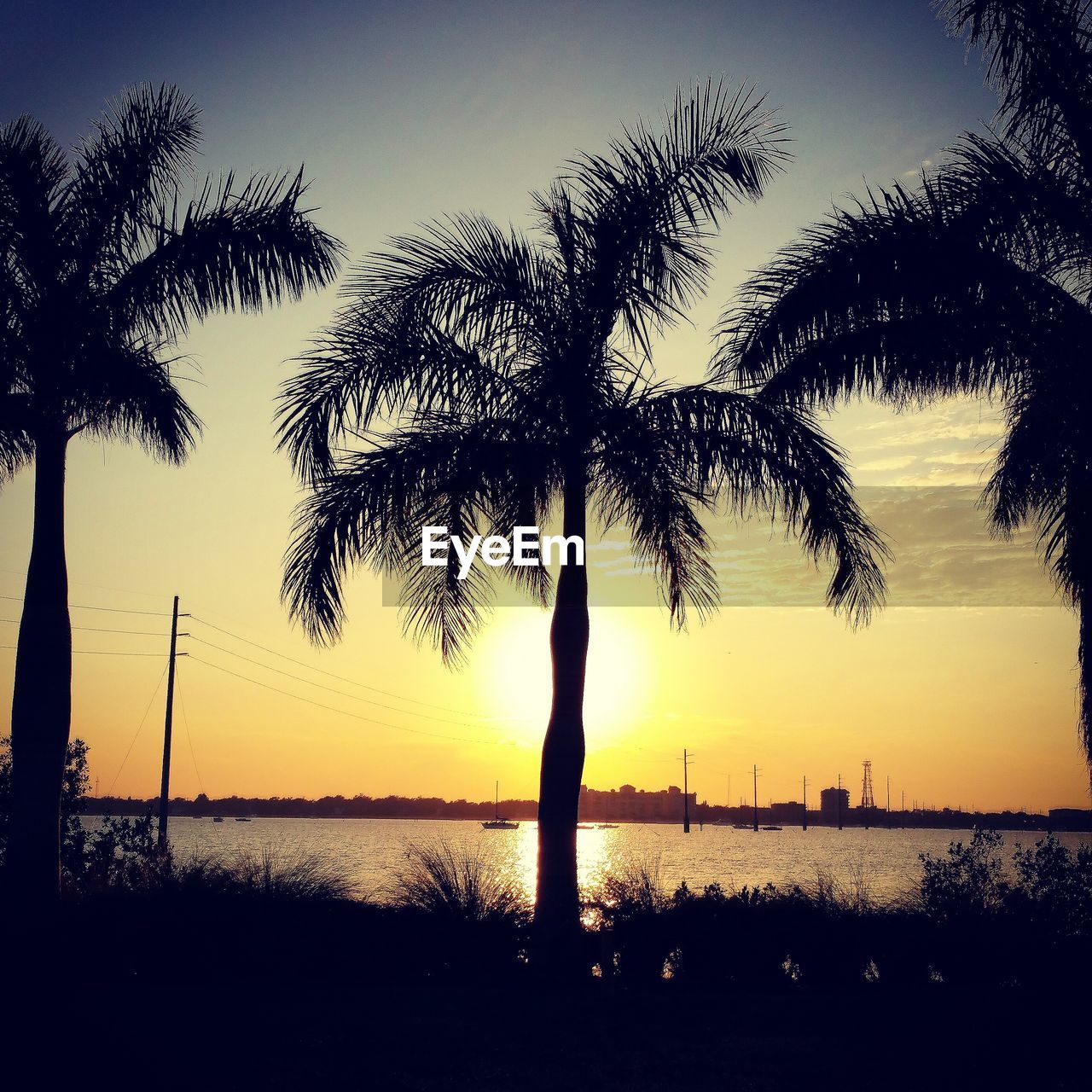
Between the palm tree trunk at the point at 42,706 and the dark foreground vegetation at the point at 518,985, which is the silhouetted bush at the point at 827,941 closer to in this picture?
the dark foreground vegetation at the point at 518,985

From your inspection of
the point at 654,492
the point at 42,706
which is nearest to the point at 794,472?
the point at 654,492

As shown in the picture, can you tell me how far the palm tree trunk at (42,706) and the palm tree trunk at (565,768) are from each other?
5.85 metres

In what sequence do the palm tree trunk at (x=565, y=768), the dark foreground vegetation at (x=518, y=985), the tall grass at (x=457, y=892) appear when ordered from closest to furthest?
the dark foreground vegetation at (x=518, y=985)
the palm tree trunk at (x=565, y=768)
the tall grass at (x=457, y=892)

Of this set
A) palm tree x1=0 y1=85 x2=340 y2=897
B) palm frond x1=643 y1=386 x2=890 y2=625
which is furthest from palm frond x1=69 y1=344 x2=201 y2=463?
palm frond x1=643 y1=386 x2=890 y2=625

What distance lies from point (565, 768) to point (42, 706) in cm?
641

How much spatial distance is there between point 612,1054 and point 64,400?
10.3 metres

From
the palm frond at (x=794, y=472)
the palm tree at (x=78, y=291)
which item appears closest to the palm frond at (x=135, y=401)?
the palm tree at (x=78, y=291)

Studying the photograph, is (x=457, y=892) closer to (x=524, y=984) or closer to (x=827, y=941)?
(x=524, y=984)

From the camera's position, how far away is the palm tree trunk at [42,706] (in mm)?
12391

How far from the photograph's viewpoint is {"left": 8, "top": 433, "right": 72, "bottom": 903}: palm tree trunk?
40.7ft

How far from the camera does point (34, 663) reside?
1280cm

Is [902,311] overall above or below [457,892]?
above

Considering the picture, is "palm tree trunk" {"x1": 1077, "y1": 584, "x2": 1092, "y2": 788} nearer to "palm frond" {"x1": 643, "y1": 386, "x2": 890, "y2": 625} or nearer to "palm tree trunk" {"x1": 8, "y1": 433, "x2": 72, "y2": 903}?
A: "palm frond" {"x1": 643, "y1": 386, "x2": 890, "y2": 625}

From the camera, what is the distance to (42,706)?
12.8 meters
